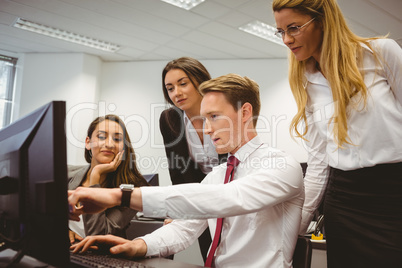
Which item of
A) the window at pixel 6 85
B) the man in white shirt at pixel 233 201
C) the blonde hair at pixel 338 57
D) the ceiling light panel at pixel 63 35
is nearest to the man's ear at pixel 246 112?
the man in white shirt at pixel 233 201

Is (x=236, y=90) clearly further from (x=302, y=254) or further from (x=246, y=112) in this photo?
(x=302, y=254)

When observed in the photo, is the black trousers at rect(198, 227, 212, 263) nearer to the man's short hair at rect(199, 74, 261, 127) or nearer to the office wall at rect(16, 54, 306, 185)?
the man's short hair at rect(199, 74, 261, 127)

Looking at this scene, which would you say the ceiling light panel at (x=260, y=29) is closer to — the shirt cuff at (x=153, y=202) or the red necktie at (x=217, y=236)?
the red necktie at (x=217, y=236)

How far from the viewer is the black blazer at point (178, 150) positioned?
1874 mm

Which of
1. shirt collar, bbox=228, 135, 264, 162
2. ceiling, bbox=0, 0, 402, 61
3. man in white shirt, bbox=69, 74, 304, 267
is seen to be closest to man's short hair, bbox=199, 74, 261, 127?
man in white shirt, bbox=69, 74, 304, 267

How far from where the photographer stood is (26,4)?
12.5 feet

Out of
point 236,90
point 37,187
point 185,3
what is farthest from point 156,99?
point 37,187

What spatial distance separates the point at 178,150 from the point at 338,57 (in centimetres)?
110

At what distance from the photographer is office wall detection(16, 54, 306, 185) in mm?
4902

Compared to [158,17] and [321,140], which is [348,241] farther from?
[158,17]

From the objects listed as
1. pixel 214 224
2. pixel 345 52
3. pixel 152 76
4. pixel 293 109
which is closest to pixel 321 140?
pixel 345 52

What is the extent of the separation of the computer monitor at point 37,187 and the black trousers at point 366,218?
0.84 m

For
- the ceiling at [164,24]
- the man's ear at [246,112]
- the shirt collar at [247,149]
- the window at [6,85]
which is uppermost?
the ceiling at [164,24]

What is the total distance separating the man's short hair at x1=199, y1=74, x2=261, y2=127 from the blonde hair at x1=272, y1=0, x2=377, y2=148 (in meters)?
0.32
